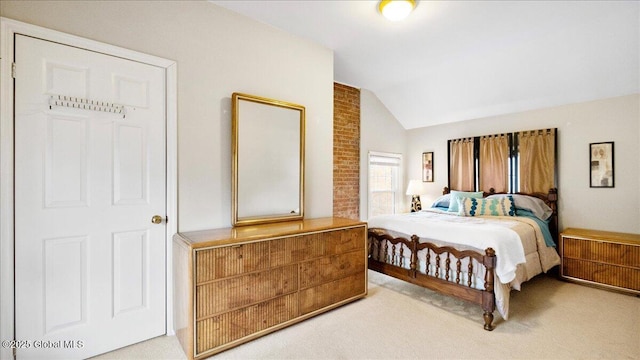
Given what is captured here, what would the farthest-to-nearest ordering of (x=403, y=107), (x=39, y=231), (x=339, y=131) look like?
(x=403, y=107) → (x=339, y=131) → (x=39, y=231)

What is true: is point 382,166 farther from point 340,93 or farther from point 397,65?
point 397,65

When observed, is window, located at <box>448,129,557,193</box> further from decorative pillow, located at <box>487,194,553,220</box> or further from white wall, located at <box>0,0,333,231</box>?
white wall, located at <box>0,0,333,231</box>

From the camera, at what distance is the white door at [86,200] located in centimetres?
177

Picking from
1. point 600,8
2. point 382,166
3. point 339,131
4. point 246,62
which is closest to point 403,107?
point 382,166

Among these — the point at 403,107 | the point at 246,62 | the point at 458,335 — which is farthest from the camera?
the point at 403,107

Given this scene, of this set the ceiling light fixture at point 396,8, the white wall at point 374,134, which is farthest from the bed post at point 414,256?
the ceiling light fixture at point 396,8

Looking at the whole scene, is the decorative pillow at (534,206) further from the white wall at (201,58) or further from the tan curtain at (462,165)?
the white wall at (201,58)

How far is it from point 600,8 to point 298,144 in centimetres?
294

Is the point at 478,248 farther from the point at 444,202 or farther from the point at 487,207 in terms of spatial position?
the point at 444,202

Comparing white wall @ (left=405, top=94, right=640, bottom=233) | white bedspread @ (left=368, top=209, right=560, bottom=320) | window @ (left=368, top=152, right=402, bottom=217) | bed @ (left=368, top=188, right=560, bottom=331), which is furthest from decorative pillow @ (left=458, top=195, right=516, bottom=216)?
window @ (left=368, top=152, right=402, bottom=217)

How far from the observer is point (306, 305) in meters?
2.46

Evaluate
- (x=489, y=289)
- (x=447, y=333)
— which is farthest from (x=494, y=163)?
(x=447, y=333)

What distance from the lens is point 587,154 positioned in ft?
12.3

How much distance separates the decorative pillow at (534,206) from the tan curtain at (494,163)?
1.41 feet
